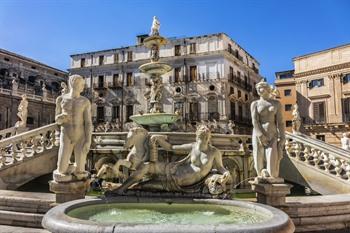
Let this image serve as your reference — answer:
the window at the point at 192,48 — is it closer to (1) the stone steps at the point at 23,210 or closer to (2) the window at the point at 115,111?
(2) the window at the point at 115,111

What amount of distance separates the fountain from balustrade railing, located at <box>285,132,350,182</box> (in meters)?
4.21

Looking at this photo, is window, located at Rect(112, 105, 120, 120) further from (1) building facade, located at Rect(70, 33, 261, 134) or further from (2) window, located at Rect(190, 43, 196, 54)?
(2) window, located at Rect(190, 43, 196, 54)

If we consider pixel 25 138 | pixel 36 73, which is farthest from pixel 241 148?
pixel 36 73

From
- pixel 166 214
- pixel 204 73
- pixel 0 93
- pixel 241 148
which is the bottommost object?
pixel 166 214

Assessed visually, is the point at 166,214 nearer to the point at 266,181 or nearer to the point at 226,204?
the point at 226,204

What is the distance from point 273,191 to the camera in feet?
16.3

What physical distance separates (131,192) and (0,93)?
117 ft

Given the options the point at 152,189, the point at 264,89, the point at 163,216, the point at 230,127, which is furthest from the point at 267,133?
the point at 230,127

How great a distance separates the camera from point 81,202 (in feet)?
13.7

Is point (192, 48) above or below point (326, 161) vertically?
above

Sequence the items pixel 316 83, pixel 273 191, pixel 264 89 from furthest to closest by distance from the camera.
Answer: pixel 316 83, pixel 264 89, pixel 273 191

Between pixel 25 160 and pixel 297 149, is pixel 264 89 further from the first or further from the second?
pixel 25 160

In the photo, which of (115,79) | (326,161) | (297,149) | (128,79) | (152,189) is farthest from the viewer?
(115,79)

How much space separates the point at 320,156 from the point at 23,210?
26.9 ft
